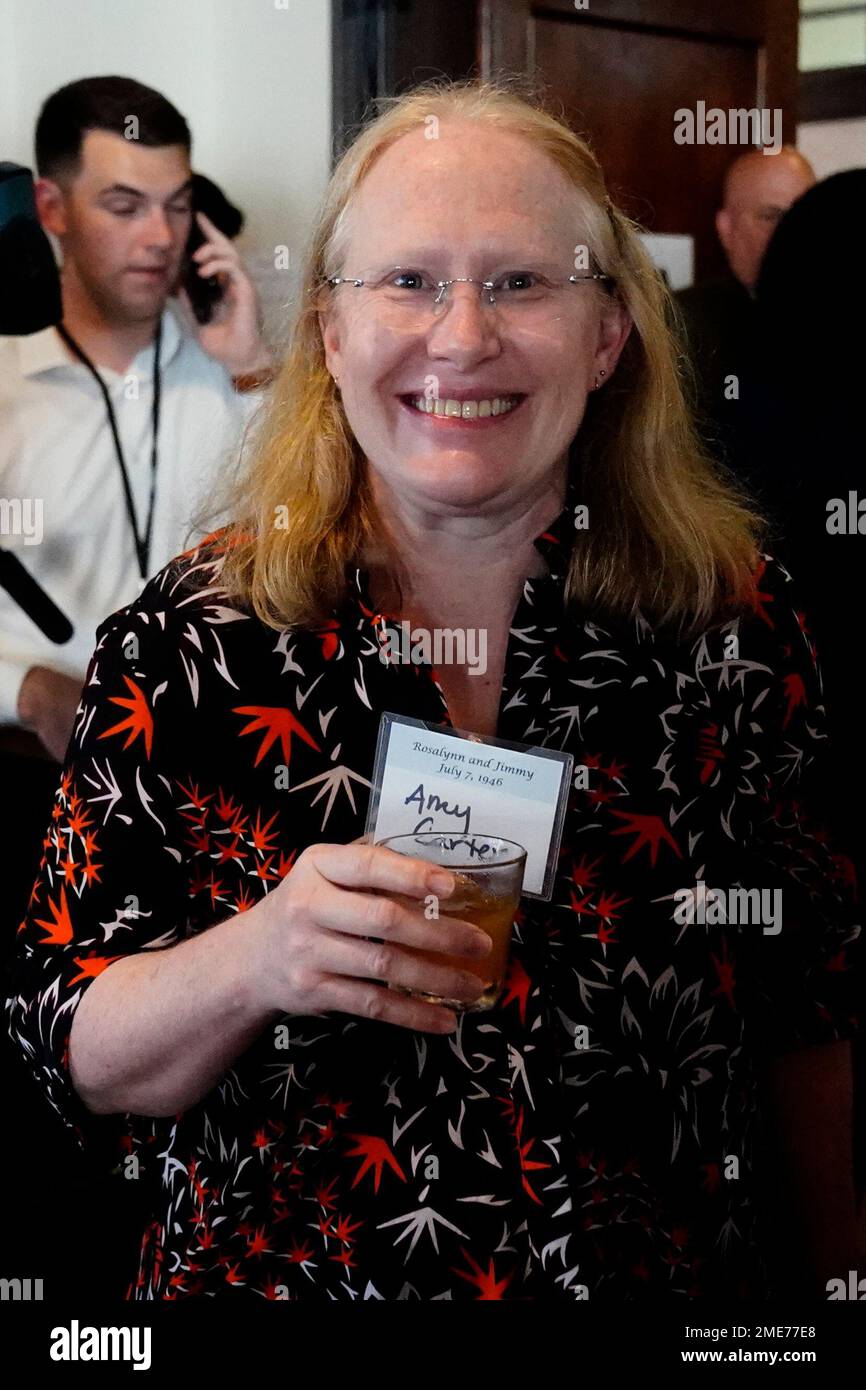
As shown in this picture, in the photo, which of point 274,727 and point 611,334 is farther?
point 611,334

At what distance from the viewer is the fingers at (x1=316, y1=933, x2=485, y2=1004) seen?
87 centimetres

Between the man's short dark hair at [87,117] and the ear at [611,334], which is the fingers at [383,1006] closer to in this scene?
the ear at [611,334]

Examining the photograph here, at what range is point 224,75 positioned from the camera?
1619 millimetres

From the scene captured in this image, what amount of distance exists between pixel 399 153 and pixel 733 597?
45 cm

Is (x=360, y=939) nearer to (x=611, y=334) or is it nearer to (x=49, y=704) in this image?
(x=611, y=334)

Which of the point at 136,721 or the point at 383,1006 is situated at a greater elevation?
the point at 136,721

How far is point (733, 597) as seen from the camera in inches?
47.7

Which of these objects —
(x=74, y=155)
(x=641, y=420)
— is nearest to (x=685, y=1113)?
(x=641, y=420)

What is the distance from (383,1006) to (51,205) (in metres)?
1.05

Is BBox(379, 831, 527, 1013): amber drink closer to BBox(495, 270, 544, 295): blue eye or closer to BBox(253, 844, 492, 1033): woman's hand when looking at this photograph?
BBox(253, 844, 492, 1033): woman's hand

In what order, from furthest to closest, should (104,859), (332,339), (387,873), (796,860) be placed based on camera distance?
(796,860) → (332,339) → (104,859) → (387,873)

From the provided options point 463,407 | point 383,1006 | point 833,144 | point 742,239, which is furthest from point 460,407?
point 833,144

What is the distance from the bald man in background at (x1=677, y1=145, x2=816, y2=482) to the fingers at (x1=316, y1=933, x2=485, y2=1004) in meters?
1.16
